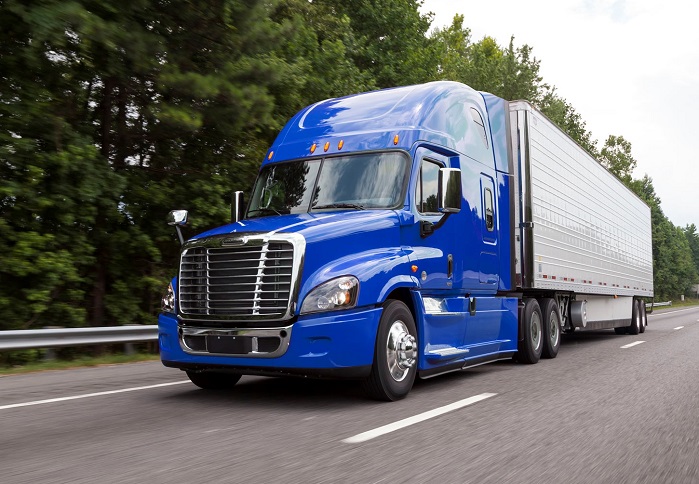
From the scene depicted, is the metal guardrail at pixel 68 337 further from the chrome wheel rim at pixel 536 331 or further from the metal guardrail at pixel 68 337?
the chrome wheel rim at pixel 536 331

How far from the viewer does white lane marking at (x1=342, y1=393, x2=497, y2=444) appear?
5.09 metres

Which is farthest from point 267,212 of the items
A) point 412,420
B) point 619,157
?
point 619,157

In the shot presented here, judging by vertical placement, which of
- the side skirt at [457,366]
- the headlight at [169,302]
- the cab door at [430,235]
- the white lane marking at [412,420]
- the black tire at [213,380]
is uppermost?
the cab door at [430,235]

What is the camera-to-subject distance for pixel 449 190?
7543 mm

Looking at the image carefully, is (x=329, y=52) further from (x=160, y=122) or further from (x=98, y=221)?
(x=98, y=221)

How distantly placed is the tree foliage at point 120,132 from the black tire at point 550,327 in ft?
21.7

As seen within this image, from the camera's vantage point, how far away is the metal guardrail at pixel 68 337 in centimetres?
975

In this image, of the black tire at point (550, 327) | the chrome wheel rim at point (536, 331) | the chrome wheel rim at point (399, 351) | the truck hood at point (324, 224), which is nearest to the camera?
the truck hood at point (324, 224)

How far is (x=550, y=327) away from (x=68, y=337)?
25.1ft

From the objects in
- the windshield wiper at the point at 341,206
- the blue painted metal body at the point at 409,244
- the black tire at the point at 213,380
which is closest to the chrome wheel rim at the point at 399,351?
the blue painted metal body at the point at 409,244

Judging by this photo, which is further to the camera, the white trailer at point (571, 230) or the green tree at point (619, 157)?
the green tree at point (619, 157)

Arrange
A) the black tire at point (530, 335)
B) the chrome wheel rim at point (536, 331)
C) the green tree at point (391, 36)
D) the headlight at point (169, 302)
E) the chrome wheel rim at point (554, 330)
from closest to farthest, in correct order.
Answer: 1. the headlight at point (169, 302)
2. the black tire at point (530, 335)
3. the chrome wheel rim at point (536, 331)
4. the chrome wheel rim at point (554, 330)
5. the green tree at point (391, 36)

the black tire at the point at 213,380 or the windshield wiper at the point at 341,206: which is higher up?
the windshield wiper at the point at 341,206

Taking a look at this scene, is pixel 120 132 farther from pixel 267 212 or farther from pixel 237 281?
pixel 237 281
